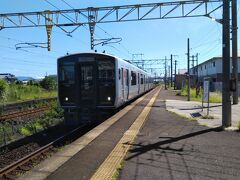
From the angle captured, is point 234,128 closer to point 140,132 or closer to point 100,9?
point 140,132

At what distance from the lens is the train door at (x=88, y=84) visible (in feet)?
54.6

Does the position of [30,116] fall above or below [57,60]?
below

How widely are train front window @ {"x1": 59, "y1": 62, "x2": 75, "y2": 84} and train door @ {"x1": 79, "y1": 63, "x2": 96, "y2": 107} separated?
370 millimetres

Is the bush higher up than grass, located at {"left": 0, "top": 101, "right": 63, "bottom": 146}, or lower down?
higher up

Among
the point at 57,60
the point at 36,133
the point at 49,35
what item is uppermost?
the point at 49,35

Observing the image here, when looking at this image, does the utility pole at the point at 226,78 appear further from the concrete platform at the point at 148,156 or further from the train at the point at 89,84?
the train at the point at 89,84

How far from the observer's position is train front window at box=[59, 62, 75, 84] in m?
16.7

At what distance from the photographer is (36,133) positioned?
16.5 meters

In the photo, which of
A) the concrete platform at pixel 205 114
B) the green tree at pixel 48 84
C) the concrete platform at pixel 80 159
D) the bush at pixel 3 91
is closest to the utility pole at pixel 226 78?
the concrete platform at pixel 205 114

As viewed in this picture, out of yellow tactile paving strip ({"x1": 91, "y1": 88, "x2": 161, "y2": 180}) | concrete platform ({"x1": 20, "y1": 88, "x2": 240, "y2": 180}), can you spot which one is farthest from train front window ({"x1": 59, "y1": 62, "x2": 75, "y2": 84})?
yellow tactile paving strip ({"x1": 91, "y1": 88, "x2": 161, "y2": 180})

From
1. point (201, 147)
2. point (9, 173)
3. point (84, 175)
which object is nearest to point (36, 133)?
point (9, 173)

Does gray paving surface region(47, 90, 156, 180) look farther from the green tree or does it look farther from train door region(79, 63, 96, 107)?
the green tree

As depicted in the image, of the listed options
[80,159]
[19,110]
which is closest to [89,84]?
[80,159]

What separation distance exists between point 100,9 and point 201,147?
16.3m
